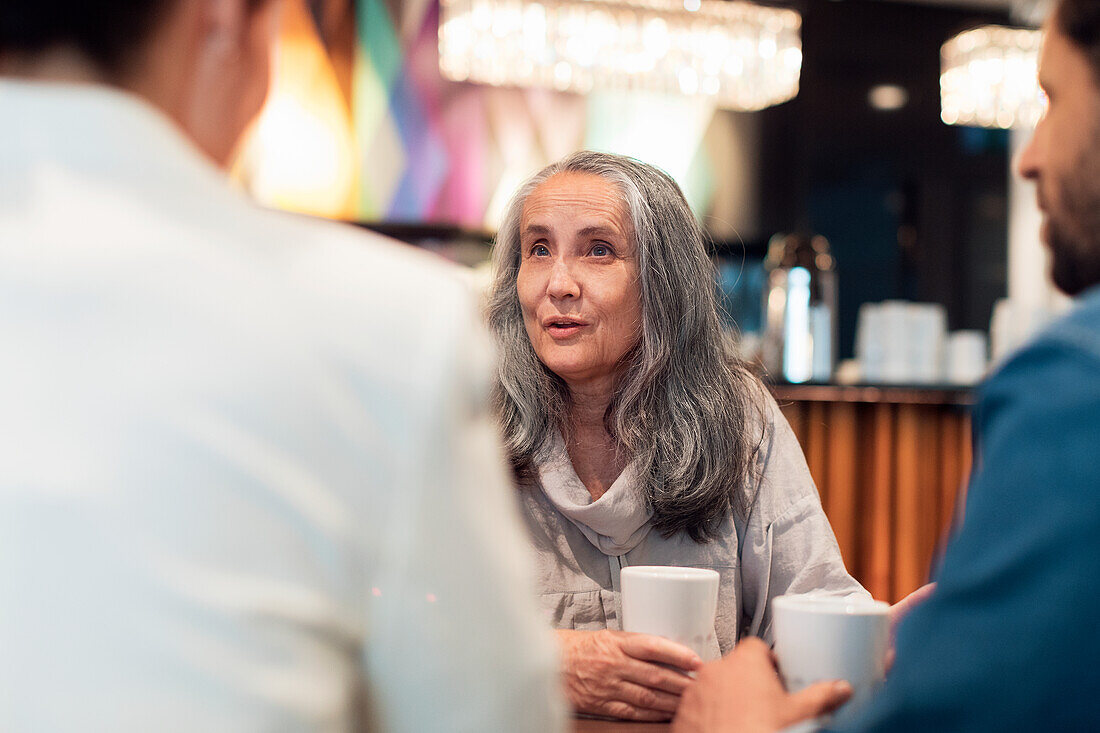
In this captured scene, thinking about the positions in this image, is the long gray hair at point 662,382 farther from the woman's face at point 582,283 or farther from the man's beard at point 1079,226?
the man's beard at point 1079,226

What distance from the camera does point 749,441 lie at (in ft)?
5.32

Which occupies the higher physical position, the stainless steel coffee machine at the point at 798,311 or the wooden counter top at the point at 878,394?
the stainless steel coffee machine at the point at 798,311

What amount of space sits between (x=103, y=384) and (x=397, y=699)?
23 cm

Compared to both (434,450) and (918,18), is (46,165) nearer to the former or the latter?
(434,450)

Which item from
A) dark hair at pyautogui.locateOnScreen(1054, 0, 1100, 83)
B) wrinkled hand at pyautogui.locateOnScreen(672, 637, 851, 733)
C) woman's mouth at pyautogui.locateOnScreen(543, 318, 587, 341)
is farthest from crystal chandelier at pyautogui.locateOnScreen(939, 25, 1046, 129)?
wrinkled hand at pyautogui.locateOnScreen(672, 637, 851, 733)

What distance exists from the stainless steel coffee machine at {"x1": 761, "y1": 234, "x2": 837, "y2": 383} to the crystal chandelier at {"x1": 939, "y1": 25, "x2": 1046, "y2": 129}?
32.0 inches

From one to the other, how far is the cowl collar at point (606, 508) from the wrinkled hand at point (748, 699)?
51cm

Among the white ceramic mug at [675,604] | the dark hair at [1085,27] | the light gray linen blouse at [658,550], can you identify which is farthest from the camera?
the light gray linen blouse at [658,550]

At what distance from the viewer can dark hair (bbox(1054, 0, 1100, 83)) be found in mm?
768

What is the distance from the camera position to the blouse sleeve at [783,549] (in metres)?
1.48

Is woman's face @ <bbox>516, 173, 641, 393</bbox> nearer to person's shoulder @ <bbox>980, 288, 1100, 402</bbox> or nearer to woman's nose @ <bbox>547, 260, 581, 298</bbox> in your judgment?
woman's nose @ <bbox>547, 260, 581, 298</bbox>

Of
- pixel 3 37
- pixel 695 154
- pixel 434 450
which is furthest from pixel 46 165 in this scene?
pixel 695 154

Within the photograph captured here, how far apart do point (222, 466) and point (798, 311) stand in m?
3.35

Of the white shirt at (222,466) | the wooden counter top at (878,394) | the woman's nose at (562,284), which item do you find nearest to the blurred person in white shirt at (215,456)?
the white shirt at (222,466)
